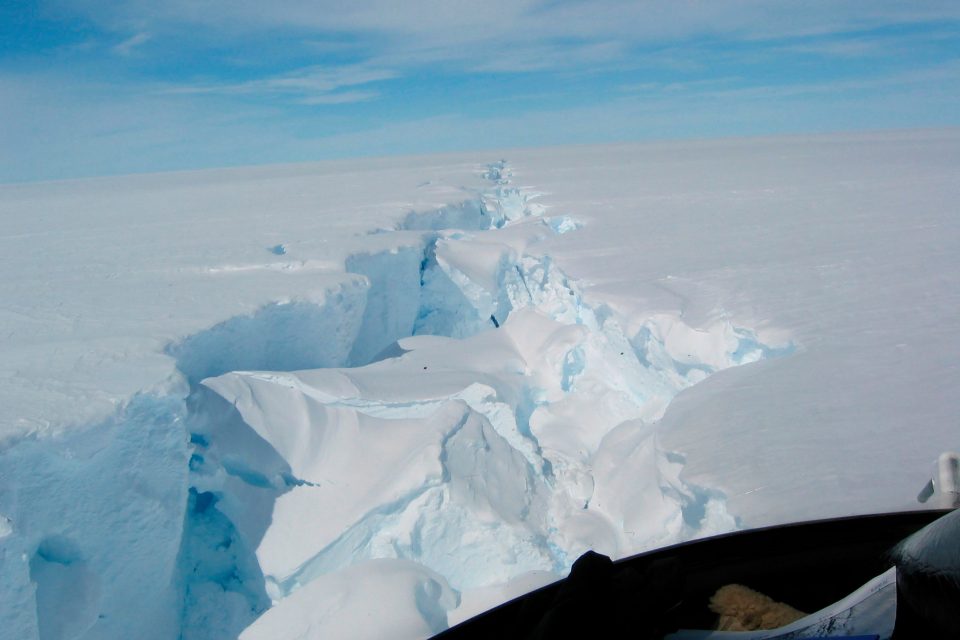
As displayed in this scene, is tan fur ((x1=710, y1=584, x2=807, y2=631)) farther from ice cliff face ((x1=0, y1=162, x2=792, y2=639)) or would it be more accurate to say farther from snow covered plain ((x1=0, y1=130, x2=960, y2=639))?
ice cliff face ((x1=0, y1=162, x2=792, y2=639))

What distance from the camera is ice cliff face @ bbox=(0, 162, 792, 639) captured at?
2189 mm

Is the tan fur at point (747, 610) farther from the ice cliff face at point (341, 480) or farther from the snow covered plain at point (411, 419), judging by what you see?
the ice cliff face at point (341, 480)

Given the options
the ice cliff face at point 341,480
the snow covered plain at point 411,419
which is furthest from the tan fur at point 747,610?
the ice cliff face at point 341,480

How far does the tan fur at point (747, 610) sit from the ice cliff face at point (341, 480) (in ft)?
2.98

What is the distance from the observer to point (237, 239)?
670 cm

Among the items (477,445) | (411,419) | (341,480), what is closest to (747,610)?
(477,445)

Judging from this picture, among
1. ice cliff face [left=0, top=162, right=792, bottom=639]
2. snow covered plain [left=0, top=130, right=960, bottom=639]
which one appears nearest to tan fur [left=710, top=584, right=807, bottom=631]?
snow covered plain [left=0, top=130, right=960, bottom=639]

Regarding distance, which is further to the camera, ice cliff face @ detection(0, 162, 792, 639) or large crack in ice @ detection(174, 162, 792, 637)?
large crack in ice @ detection(174, 162, 792, 637)

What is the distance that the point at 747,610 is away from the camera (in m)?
1.09

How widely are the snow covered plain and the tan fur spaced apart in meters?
0.64

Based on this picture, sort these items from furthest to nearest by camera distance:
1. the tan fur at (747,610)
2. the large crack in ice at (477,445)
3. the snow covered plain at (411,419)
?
the large crack in ice at (477,445)
the snow covered plain at (411,419)
the tan fur at (747,610)

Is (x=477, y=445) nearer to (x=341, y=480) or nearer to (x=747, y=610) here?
(x=341, y=480)

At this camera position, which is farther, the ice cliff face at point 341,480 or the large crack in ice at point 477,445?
the large crack in ice at point 477,445

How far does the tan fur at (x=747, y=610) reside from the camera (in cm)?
105
